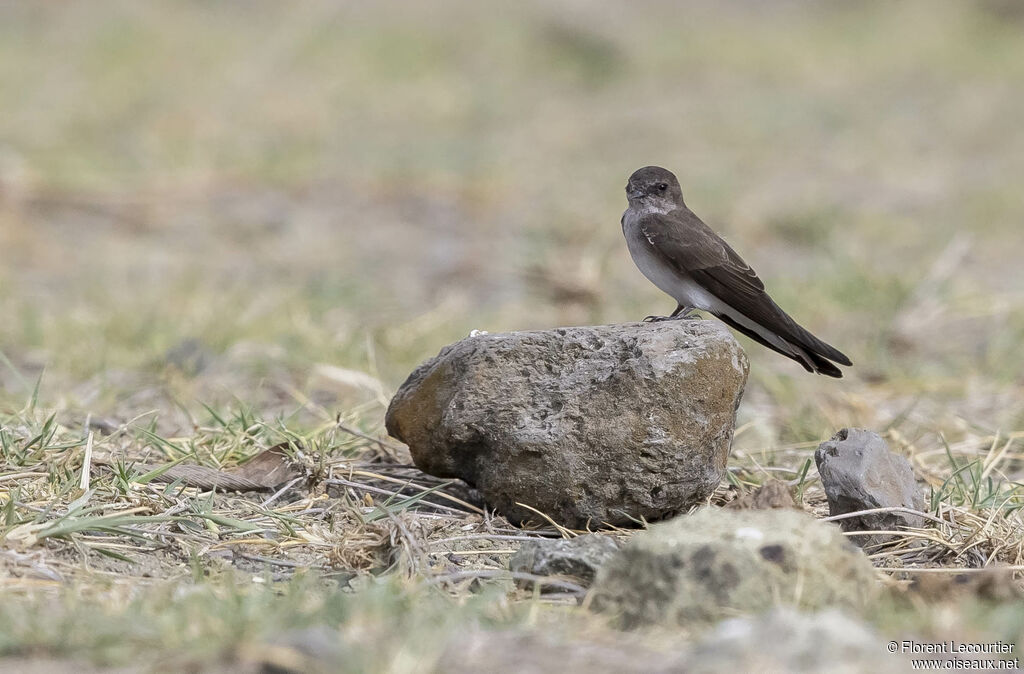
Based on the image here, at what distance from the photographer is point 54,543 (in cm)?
292

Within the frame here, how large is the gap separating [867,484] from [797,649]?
1335mm

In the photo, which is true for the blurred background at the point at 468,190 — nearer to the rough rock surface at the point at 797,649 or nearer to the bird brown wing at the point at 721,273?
the bird brown wing at the point at 721,273

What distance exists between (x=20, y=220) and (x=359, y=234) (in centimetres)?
235

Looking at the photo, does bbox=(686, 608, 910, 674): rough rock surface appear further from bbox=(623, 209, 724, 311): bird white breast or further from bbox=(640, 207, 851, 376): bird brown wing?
bbox=(623, 209, 724, 311): bird white breast

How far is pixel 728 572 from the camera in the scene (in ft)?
8.08

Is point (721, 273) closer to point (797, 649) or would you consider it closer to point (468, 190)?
point (797, 649)

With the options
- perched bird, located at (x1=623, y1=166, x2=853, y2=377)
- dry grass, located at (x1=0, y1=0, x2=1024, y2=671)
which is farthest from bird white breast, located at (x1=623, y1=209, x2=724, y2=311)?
dry grass, located at (x1=0, y1=0, x2=1024, y2=671)

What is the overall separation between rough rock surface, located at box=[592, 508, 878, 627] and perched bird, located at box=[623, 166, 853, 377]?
1.31 metres

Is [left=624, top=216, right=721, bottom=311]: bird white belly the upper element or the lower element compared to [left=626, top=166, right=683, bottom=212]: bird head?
lower

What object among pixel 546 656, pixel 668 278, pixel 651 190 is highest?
pixel 651 190

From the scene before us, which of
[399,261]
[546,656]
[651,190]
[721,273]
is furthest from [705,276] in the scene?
[399,261]

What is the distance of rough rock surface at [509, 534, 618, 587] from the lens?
2.85 metres

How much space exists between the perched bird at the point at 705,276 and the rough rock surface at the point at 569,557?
1.06m

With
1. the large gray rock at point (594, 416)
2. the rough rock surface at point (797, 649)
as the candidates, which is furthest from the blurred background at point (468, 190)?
the rough rock surface at point (797, 649)
